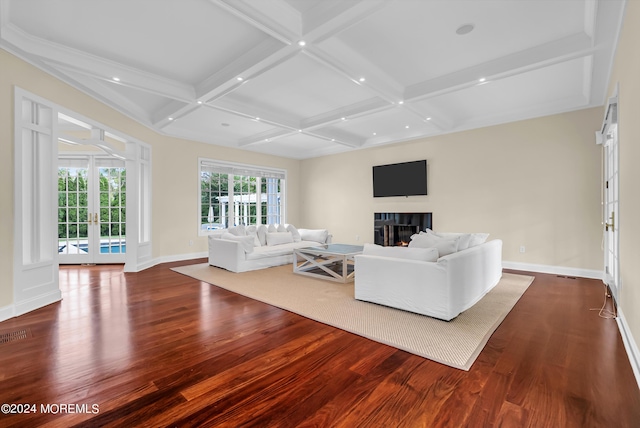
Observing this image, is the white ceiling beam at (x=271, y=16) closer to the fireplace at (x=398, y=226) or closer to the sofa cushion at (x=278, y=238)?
the sofa cushion at (x=278, y=238)

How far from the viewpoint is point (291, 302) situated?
340 cm

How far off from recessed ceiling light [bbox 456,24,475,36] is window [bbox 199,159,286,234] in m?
5.64

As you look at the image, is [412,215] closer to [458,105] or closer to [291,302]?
[458,105]

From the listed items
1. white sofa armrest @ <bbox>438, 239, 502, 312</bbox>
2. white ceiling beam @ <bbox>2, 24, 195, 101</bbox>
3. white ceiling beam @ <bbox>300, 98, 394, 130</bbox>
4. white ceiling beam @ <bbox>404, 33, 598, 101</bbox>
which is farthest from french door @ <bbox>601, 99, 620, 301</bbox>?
white ceiling beam @ <bbox>2, 24, 195, 101</bbox>

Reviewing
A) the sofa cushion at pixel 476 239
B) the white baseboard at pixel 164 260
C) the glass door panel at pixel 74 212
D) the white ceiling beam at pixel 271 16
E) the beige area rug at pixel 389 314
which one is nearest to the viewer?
the beige area rug at pixel 389 314

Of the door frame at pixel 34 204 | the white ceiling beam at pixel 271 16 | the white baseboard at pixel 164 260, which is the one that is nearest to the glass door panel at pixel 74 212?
the white baseboard at pixel 164 260

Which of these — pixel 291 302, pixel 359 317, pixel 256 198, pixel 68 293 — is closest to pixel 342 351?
pixel 359 317

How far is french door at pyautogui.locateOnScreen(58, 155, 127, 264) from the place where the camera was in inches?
240

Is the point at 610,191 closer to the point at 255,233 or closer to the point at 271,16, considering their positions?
the point at 271,16

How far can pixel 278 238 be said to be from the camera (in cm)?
600

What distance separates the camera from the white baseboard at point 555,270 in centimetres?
454

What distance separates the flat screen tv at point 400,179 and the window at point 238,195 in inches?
114

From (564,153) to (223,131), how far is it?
6.33 metres

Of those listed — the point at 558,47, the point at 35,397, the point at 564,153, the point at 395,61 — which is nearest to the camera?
the point at 35,397
